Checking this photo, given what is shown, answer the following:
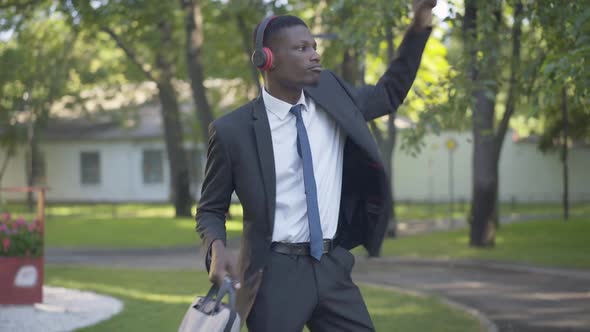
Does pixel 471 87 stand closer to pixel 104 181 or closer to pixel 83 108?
pixel 83 108

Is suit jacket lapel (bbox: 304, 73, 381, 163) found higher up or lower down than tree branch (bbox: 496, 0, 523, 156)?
lower down

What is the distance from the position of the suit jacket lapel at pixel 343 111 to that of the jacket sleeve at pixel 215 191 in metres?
0.45

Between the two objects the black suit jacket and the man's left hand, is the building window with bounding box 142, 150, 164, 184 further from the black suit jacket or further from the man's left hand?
the man's left hand

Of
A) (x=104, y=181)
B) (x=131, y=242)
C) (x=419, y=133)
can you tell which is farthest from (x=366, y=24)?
(x=104, y=181)

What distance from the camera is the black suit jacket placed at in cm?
373

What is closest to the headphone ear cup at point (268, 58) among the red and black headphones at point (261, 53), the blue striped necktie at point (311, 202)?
the red and black headphones at point (261, 53)

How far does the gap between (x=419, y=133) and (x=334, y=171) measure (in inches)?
292

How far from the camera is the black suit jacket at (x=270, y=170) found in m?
3.73

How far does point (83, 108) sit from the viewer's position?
126 ft

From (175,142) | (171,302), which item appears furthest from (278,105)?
(175,142)

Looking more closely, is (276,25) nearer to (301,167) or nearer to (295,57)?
(295,57)

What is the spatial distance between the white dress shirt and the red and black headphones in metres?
0.18

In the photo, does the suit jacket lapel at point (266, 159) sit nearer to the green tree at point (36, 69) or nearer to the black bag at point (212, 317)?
the black bag at point (212, 317)

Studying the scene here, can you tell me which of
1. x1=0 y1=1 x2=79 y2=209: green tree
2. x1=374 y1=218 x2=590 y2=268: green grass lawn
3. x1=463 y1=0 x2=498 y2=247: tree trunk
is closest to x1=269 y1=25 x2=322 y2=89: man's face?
x1=374 y1=218 x2=590 y2=268: green grass lawn
